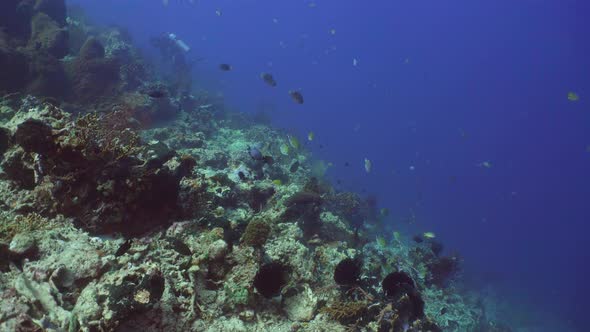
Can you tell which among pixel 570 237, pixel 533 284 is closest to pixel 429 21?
pixel 570 237

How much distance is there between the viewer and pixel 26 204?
4.70 metres

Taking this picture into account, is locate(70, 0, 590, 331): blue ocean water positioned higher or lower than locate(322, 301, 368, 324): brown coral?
lower

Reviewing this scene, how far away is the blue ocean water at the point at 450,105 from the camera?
5044 cm

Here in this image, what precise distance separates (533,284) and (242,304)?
46.4 m

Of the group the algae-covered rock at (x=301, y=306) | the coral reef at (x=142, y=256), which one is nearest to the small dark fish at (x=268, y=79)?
the coral reef at (x=142, y=256)

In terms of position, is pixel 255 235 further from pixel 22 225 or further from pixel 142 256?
pixel 22 225

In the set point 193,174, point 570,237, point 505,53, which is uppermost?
point 193,174

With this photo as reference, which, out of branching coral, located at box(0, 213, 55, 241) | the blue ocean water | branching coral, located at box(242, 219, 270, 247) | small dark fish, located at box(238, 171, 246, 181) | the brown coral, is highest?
branching coral, located at box(0, 213, 55, 241)

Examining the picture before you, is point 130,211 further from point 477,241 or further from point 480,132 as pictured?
point 480,132

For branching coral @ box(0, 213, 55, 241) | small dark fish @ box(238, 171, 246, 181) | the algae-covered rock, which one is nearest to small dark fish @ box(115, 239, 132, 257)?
branching coral @ box(0, 213, 55, 241)

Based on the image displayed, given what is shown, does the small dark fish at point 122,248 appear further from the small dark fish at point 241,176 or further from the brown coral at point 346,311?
the small dark fish at point 241,176

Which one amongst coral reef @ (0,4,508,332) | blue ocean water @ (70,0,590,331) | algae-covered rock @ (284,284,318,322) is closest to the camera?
coral reef @ (0,4,508,332)

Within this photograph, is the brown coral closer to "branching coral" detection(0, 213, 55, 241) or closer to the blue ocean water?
"branching coral" detection(0, 213, 55, 241)

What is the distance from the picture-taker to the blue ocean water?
5044 cm
